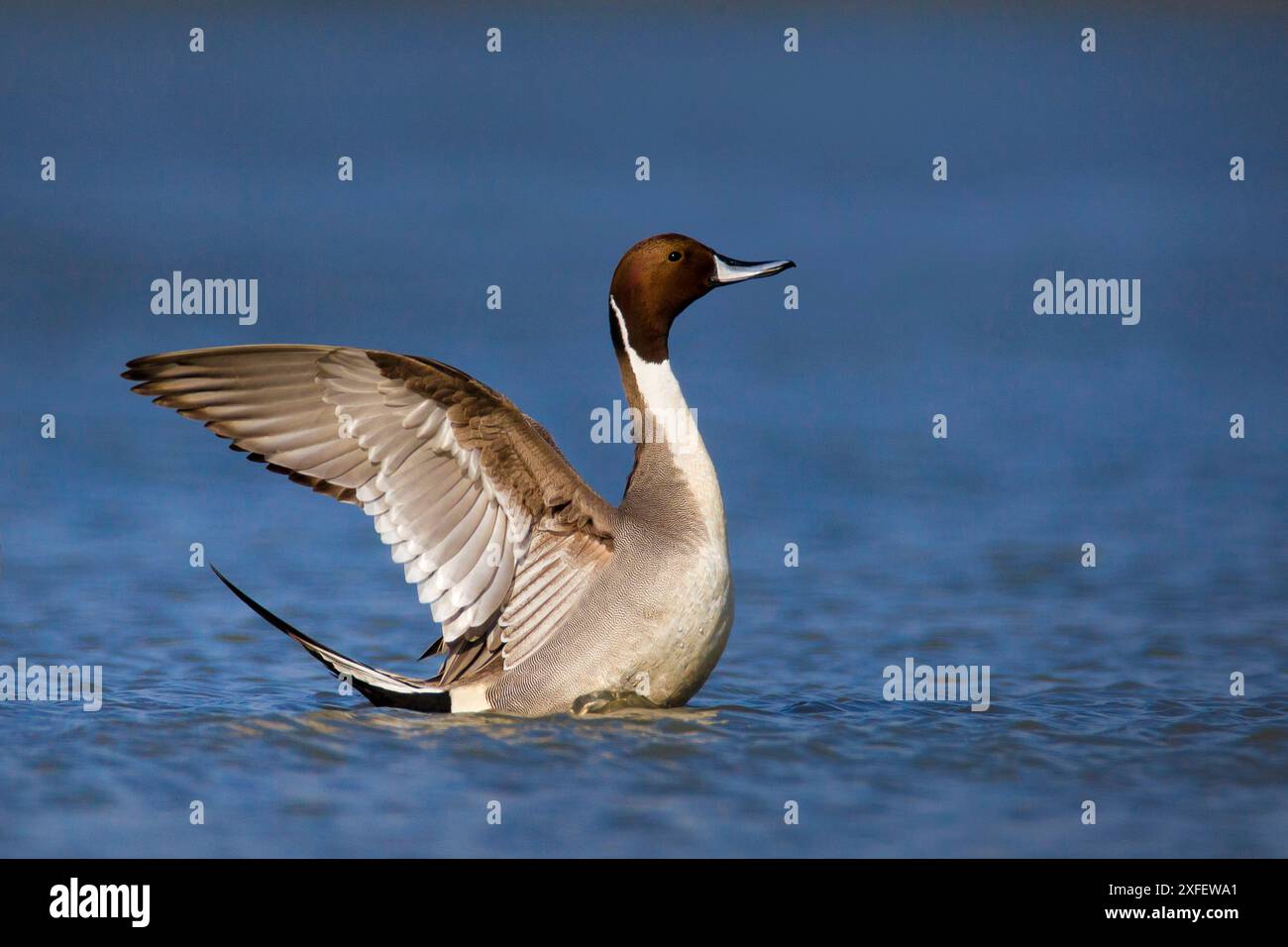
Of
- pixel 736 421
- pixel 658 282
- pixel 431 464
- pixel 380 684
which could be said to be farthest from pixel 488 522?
pixel 736 421

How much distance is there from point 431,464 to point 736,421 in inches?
287

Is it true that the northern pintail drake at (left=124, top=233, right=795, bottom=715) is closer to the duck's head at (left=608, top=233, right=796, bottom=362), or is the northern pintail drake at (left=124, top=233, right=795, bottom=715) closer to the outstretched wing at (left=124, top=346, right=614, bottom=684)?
the outstretched wing at (left=124, top=346, right=614, bottom=684)

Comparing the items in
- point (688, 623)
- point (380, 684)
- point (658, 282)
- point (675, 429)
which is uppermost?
point (658, 282)

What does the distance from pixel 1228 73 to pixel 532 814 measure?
66.0 ft

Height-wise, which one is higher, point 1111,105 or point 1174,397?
point 1111,105

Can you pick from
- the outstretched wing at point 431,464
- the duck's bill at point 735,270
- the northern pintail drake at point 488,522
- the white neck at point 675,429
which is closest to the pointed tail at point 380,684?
the northern pintail drake at point 488,522

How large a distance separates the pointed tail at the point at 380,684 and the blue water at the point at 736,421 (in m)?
0.12

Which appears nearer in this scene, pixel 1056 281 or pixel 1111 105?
pixel 1056 281

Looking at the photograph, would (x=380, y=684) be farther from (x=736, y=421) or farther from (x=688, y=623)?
(x=736, y=421)

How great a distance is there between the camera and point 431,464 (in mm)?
6957

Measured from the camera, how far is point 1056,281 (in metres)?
17.8

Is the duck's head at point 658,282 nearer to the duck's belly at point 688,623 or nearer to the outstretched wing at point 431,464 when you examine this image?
the outstretched wing at point 431,464

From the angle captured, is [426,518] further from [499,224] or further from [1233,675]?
[499,224]

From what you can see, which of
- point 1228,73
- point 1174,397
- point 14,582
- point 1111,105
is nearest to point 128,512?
point 14,582
